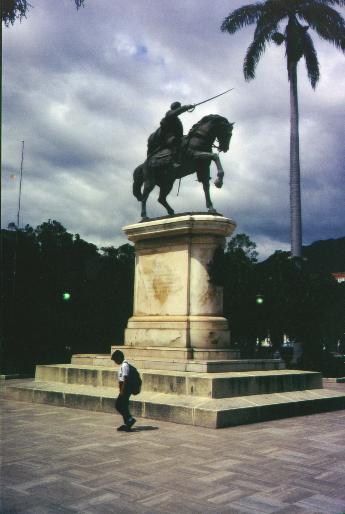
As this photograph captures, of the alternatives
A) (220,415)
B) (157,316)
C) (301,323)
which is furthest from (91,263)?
(220,415)

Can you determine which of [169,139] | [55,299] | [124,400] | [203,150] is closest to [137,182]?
[169,139]

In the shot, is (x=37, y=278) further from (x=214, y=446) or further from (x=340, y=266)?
(x=340, y=266)

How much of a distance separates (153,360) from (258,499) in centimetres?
646

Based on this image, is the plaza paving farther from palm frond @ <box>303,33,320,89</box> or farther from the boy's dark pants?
palm frond @ <box>303,33,320,89</box>

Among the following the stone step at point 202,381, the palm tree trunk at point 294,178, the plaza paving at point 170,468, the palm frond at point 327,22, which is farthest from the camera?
the palm frond at point 327,22

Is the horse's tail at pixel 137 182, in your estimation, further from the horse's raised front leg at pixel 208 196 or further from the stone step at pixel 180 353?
the stone step at pixel 180 353

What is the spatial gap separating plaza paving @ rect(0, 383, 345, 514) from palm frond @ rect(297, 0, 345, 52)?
23.6 meters

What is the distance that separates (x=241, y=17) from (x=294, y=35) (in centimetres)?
307

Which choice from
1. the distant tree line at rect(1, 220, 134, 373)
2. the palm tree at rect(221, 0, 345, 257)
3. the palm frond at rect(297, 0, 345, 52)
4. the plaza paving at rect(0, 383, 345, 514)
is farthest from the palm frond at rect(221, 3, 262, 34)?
the plaza paving at rect(0, 383, 345, 514)

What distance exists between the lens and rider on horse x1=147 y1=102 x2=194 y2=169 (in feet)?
42.3

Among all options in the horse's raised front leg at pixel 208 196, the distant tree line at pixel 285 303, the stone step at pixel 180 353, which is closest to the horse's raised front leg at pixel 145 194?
the horse's raised front leg at pixel 208 196

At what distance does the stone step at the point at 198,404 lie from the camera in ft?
28.8

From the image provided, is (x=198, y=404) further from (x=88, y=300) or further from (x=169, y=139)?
(x=88, y=300)

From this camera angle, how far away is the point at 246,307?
3009 centimetres
